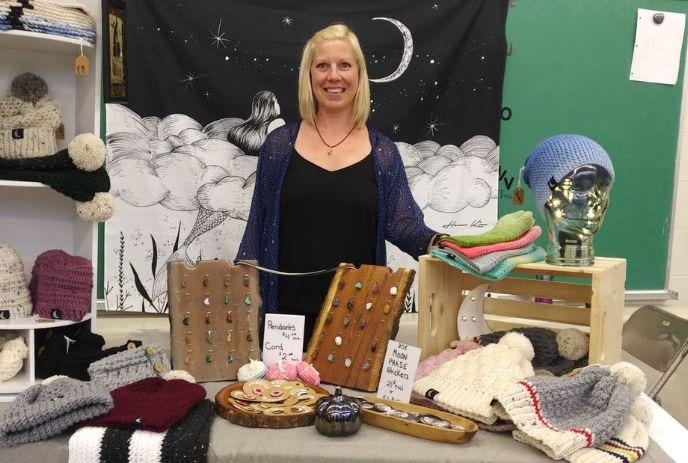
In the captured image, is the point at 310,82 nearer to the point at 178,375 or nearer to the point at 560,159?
the point at 560,159

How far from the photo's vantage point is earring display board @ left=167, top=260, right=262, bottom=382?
1268 millimetres

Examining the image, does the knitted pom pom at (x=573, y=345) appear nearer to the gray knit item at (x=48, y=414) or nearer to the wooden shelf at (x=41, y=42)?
the gray knit item at (x=48, y=414)

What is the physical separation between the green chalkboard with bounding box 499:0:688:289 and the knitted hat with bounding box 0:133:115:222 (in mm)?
1574

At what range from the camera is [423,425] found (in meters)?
1.02

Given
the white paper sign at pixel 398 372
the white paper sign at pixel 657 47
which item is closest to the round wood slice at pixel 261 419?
the white paper sign at pixel 398 372

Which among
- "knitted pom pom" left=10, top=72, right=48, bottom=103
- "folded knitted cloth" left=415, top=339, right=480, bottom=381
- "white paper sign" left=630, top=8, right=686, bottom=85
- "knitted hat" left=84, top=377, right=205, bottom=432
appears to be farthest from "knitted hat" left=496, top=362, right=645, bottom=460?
"white paper sign" left=630, top=8, right=686, bottom=85

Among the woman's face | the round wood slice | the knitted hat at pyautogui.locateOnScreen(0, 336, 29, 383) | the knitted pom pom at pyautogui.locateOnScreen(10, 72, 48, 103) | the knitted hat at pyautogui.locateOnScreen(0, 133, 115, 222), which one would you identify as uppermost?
the woman's face

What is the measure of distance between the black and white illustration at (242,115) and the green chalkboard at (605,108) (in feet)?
0.40

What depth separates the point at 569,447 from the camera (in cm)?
97

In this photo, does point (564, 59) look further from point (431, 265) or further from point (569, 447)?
point (569, 447)

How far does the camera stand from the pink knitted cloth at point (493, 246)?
1345mm

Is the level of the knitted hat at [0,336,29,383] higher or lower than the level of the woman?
lower

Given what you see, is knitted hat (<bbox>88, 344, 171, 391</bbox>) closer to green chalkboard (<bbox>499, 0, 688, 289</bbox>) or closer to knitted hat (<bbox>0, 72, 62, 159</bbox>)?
knitted hat (<bbox>0, 72, 62, 159</bbox>)

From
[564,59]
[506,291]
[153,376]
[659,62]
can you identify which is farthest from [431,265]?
[659,62]
